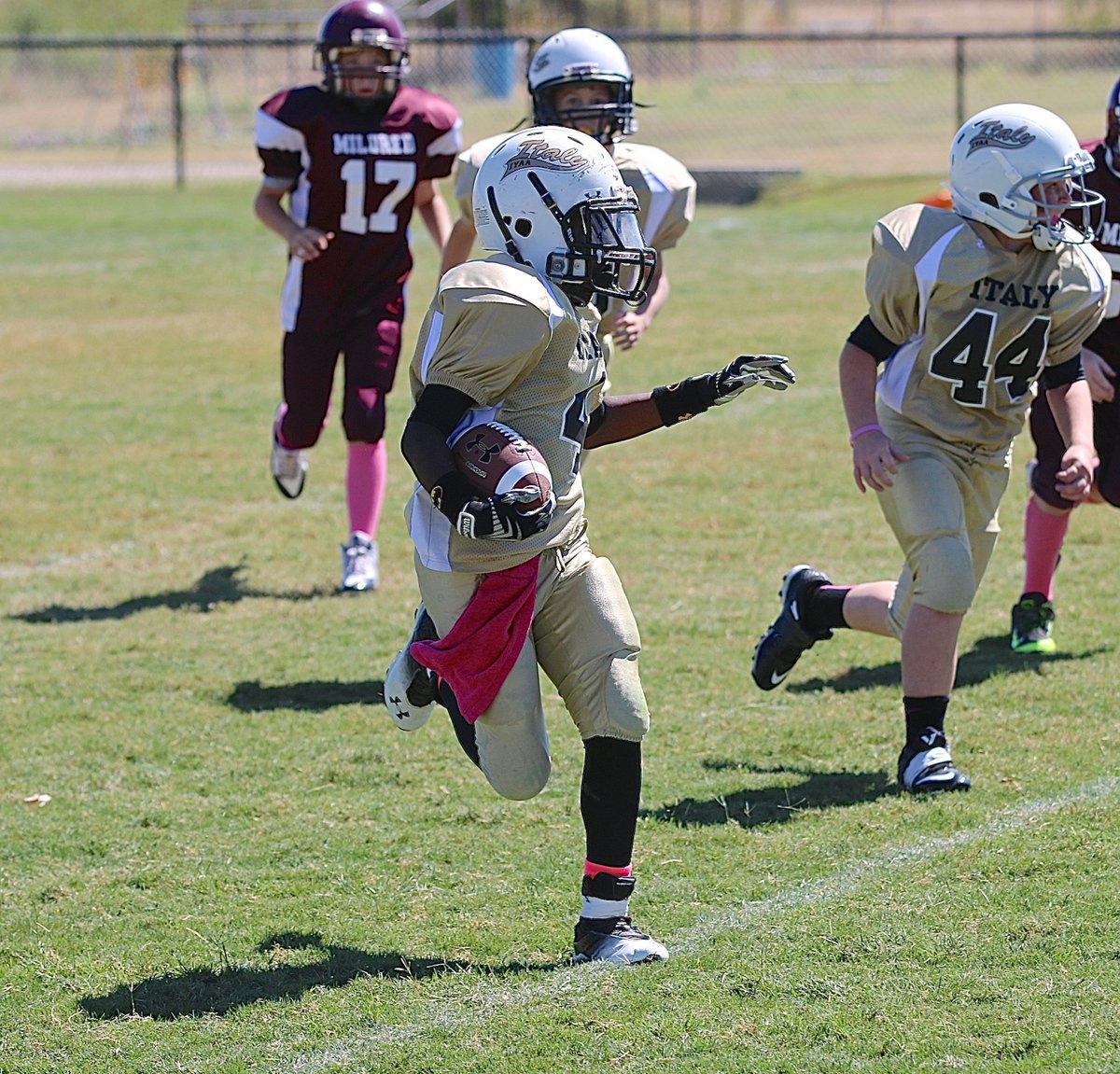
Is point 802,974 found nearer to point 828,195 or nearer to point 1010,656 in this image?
point 1010,656

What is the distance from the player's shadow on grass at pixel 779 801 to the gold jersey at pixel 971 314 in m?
0.92

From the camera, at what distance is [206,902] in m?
3.87

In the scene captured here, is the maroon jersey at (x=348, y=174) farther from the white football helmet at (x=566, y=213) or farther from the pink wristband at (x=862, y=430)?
the white football helmet at (x=566, y=213)

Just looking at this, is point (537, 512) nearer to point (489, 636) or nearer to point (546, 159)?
point (489, 636)

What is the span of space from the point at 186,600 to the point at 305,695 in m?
1.26

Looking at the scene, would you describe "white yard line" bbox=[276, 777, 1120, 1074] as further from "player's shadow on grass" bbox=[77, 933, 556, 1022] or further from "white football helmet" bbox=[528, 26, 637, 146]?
"white football helmet" bbox=[528, 26, 637, 146]

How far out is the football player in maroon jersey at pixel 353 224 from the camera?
257 inches

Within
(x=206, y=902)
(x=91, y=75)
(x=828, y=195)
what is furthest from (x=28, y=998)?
(x=91, y=75)

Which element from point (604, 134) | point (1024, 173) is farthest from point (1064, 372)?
point (604, 134)

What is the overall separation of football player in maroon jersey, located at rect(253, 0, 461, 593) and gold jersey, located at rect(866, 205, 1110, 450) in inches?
102

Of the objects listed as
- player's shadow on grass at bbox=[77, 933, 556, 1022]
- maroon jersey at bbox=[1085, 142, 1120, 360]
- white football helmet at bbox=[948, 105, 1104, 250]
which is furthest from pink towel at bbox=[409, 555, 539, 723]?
maroon jersey at bbox=[1085, 142, 1120, 360]

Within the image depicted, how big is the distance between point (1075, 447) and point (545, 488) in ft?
5.85

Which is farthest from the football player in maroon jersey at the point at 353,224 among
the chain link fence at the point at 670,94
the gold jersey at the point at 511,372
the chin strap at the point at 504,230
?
the chain link fence at the point at 670,94

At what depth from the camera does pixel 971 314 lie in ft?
14.3
